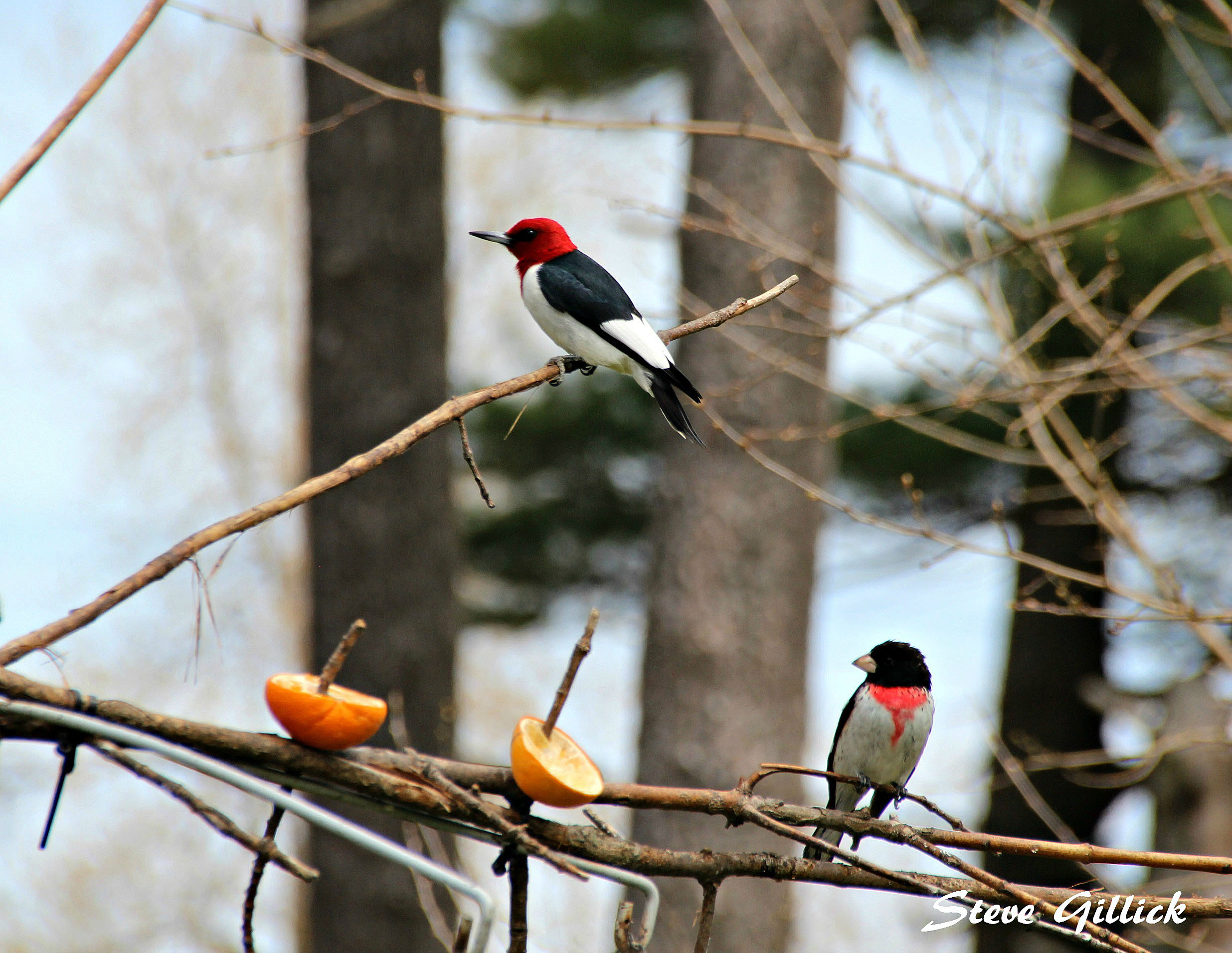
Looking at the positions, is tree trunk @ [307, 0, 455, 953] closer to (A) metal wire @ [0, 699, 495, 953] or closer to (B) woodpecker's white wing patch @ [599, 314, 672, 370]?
(B) woodpecker's white wing patch @ [599, 314, 672, 370]

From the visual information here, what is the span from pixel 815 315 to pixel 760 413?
472 millimetres

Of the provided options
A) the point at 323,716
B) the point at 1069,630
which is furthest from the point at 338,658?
the point at 1069,630

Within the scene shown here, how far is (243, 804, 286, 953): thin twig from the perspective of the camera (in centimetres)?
77

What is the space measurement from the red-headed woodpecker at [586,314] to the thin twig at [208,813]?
1041 mm

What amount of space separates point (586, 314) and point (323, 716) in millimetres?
1207

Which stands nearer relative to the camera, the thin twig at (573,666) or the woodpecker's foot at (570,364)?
the thin twig at (573,666)

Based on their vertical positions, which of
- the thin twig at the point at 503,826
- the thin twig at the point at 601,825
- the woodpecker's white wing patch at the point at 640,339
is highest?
the woodpecker's white wing patch at the point at 640,339

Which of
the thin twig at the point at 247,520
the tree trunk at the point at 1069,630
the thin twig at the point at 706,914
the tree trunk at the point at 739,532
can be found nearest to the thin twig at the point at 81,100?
the thin twig at the point at 247,520

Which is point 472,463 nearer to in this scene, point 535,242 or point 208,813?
point 208,813

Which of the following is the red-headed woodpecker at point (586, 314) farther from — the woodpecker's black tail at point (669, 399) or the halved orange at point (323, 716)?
the halved orange at point (323, 716)

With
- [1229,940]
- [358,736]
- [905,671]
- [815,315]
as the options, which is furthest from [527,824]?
[1229,940]

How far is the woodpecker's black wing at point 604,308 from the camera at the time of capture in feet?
5.80

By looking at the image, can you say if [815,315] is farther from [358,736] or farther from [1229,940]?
[358,736]

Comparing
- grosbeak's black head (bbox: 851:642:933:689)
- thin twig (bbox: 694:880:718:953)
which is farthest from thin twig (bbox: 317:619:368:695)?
grosbeak's black head (bbox: 851:642:933:689)
